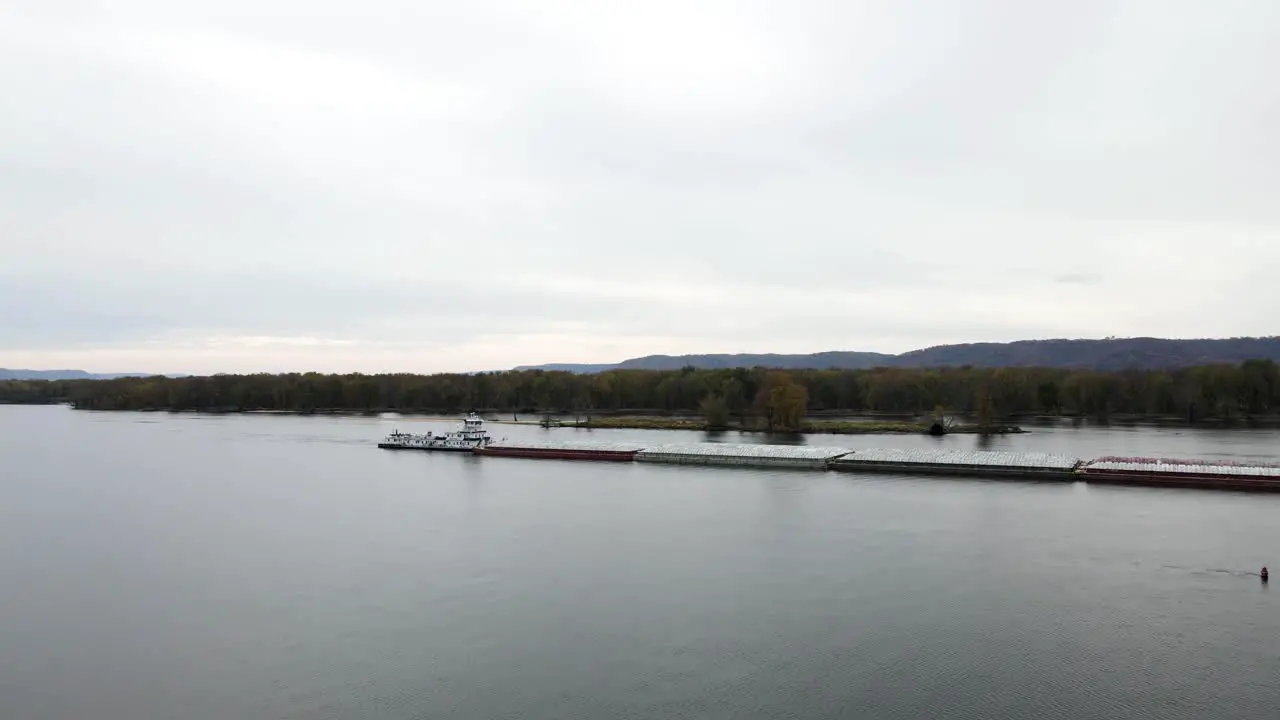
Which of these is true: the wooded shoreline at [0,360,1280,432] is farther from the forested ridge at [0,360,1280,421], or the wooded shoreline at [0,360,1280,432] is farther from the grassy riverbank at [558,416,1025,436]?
the grassy riverbank at [558,416,1025,436]

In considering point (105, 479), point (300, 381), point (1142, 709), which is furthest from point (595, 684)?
point (300, 381)

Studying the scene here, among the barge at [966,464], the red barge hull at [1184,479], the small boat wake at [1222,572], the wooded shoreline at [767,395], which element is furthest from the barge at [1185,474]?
the wooded shoreline at [767,395]

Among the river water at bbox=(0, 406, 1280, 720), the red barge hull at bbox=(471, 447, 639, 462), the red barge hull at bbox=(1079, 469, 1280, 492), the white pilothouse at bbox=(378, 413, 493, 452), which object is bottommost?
the river water at bbox=(0, 406, 1280, 720)

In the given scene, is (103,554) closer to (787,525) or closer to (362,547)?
(362,547)

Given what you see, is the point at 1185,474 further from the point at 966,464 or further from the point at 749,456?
the point at 749,456

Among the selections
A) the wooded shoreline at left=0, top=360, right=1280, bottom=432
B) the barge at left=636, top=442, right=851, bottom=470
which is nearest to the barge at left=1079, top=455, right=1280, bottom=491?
the barge at left=636, top=442, right=851, bottom=470

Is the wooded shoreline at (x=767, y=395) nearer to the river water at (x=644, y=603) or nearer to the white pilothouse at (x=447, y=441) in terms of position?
the white pilothouse at (x=447, y=441)

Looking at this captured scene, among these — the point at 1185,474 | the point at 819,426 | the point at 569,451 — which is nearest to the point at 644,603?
the point at 1185,474
